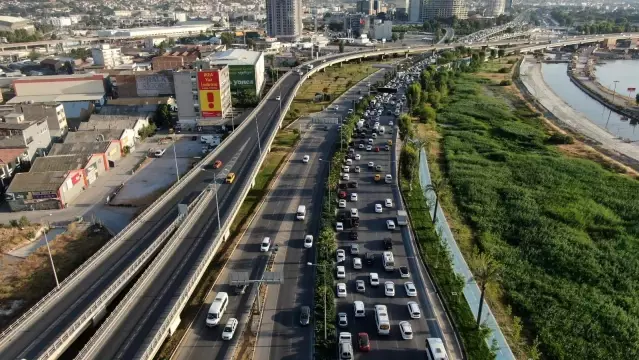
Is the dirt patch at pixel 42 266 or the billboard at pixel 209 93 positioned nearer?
the dirt patch at pixel 42 266

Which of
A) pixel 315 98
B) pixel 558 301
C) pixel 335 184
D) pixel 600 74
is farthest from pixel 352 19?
pixel 558 301

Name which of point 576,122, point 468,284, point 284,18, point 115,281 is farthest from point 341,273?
point 284,18

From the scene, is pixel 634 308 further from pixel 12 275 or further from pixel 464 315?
pixel 12 275

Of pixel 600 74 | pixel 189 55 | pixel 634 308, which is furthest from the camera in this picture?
pixel 600 74

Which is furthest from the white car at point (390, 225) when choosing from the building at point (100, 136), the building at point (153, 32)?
the building at point (153, 32)

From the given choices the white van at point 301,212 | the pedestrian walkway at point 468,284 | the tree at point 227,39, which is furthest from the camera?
the tree at point 227,39

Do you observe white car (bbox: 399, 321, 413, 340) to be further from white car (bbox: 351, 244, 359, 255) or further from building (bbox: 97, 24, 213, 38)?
building (bbox: 97, 24, 213, 38)

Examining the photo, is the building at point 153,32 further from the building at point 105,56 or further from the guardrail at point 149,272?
the guardrail at point 149,272
